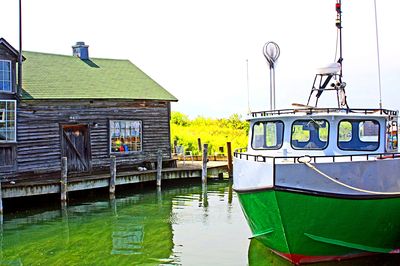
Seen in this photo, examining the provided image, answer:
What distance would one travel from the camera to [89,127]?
968 inches

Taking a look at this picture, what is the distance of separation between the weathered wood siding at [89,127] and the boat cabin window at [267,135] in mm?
11439

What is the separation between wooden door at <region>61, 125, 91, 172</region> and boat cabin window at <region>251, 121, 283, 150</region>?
12018mm

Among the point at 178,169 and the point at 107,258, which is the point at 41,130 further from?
the point at 107,258

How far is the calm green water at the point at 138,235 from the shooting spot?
13875 millimetres

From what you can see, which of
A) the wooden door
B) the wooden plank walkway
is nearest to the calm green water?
the wooden plank walkway

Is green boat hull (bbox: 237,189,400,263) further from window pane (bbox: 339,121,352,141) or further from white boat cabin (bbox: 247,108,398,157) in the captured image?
window pane (bbox: 339,121,352,141)

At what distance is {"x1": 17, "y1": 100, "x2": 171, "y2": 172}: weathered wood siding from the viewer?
22.2m

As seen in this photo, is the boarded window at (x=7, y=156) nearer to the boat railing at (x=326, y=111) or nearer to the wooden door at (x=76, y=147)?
the wooden door at (x=76, y=147)

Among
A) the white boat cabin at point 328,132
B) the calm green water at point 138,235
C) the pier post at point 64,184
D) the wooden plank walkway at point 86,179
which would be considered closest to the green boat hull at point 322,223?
the calm green water at point 138,235

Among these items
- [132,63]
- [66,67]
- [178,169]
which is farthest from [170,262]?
[132,63]

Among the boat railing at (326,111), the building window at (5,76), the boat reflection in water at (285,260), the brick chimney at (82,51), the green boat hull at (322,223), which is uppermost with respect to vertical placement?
the brick chimney at (82,51)

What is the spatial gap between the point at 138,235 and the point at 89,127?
900 cm

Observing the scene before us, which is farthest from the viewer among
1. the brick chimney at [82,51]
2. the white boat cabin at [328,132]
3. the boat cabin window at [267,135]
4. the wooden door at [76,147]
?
the brick chimney at [82,51]

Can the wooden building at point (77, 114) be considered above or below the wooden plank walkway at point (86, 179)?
above
